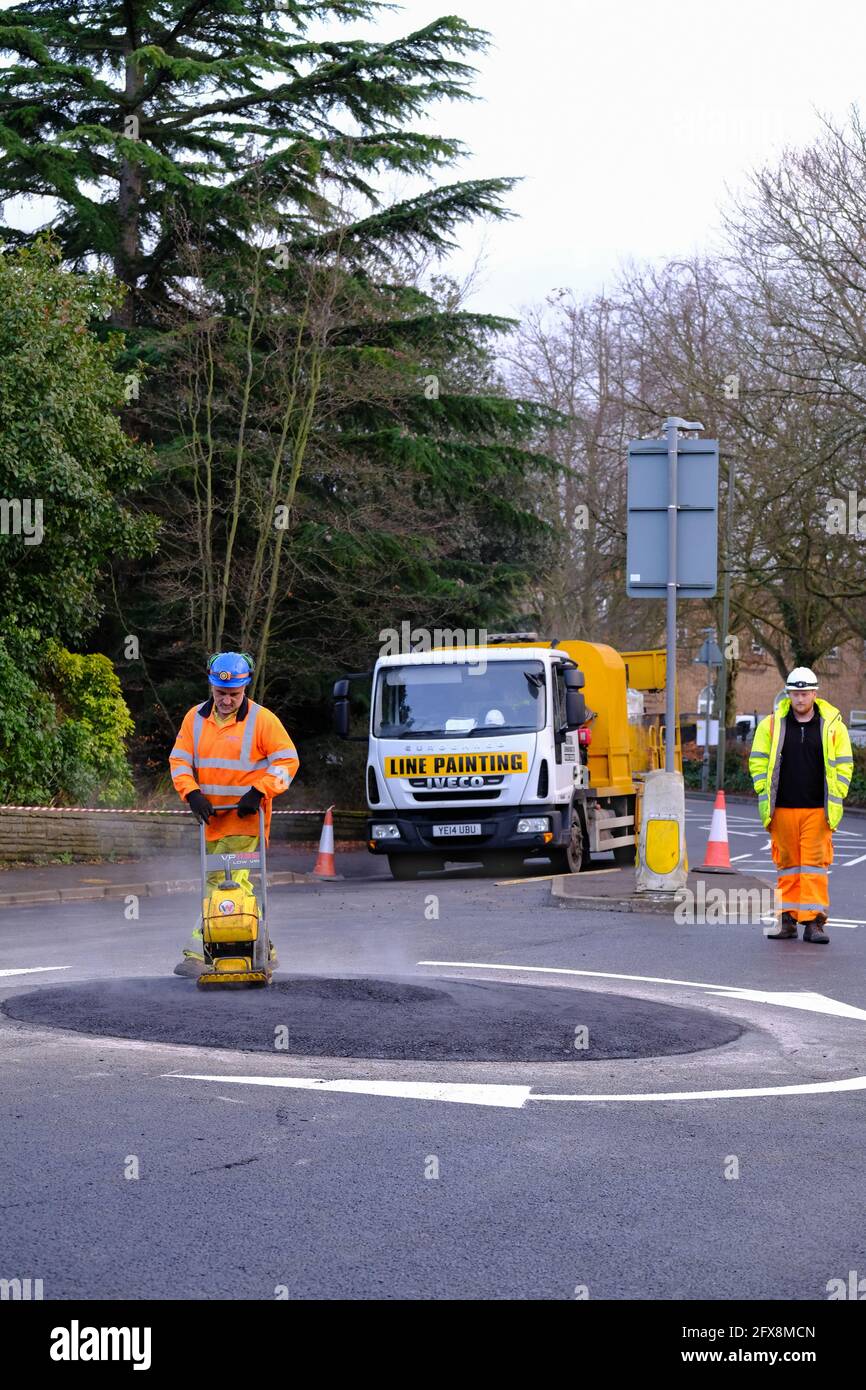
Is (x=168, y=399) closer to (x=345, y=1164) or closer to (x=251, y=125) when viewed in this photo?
(x=251, y=125)

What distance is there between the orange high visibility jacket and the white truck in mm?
10480

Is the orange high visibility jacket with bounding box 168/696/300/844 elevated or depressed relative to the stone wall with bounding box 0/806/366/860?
elevated

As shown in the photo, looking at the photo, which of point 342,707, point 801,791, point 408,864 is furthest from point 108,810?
point 801,791

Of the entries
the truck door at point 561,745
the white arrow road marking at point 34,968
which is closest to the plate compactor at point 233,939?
the white arrow road marking at point 34,968

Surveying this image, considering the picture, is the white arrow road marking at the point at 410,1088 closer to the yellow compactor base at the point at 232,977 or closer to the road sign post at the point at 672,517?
the yellow compactor base at the point at 232,977

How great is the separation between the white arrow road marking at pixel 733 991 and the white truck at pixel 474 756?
848 cm

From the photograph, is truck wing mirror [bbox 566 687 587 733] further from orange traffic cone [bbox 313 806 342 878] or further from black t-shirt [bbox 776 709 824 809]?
black t-shirt [bbox 776 709 824 809]

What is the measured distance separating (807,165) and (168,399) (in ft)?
45.1

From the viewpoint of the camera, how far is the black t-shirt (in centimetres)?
1288

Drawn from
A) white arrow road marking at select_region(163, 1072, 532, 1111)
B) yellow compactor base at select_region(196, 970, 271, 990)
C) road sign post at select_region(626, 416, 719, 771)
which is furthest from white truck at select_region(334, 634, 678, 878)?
white arrow road marking at select_region(163, 1072, 532, 1111)

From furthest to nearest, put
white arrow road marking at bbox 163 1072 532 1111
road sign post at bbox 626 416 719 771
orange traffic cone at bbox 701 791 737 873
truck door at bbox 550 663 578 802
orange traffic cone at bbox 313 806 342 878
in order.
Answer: orange traffic cone at bbox 313 806 342 878 → truck door at bbox 550 663 578 802 → orange traffic cone at bbox 701 791 737 873 → road sign post at bbox 626 416 719 771 → white arrow road marking at bbox 163 1072 532 1111

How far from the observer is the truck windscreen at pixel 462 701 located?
20234 mm

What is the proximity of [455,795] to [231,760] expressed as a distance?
10728mm
